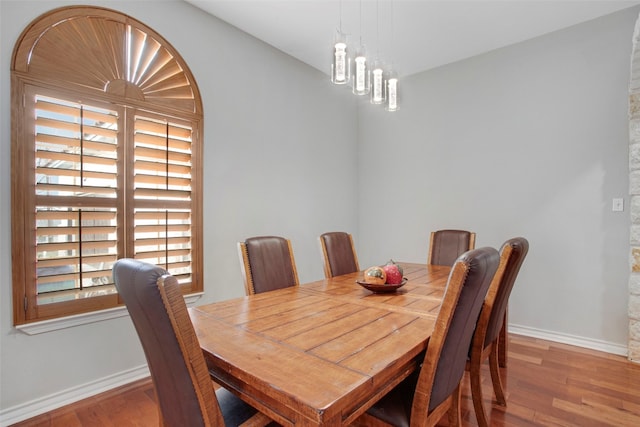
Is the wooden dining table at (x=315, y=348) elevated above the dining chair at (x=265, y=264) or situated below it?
below

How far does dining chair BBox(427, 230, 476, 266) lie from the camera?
2.66 meters

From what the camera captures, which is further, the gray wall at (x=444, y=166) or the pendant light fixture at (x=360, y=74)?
the gray wall at (x=444, y=166)

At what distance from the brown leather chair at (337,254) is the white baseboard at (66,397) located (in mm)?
1492

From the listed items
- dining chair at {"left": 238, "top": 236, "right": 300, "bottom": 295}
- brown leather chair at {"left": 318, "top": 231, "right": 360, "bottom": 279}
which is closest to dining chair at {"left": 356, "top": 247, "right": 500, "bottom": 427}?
dining chair at {"left": 238, "top": 236, "right": 300, "bottom": 295}

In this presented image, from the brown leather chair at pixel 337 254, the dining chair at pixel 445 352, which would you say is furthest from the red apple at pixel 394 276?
the brown leather chair at pixel 337 254

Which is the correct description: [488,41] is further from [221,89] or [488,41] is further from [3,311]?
[3,311]

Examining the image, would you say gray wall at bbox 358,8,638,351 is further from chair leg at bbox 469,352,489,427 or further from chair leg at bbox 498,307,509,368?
chair leg at bbox 469,352,489,427

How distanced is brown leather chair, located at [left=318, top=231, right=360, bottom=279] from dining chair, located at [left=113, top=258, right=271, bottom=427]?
150cm

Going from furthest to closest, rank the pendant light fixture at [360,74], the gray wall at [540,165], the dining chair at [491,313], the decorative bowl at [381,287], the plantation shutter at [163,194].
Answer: the gray wall at [540,165] < the plantation shutter at [163,194] < the pendant light fixture at [360,74] < the decorative bowl at [381,287] < the dining chair at [491,313]

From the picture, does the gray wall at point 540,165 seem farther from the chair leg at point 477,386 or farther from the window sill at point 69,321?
the window sill at point 69,321

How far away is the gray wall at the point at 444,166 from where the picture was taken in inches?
92.2

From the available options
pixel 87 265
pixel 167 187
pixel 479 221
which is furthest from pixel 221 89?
pixel 479 221

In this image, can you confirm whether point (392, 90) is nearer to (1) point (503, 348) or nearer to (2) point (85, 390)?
(1) point (503, 348)

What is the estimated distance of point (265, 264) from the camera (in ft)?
6.37
